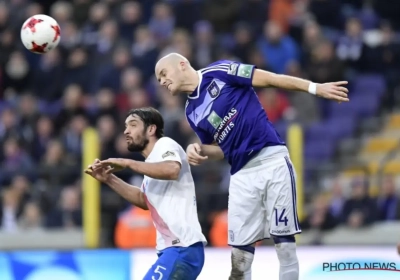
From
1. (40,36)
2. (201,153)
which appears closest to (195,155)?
(201,153)

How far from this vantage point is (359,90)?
13977mm

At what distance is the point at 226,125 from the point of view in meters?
7.30

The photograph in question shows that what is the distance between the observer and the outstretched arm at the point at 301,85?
6770 mm

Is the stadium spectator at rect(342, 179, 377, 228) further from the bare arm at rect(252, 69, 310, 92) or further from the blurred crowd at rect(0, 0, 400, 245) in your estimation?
the bare arm at rect(252, 69, 310, 92)

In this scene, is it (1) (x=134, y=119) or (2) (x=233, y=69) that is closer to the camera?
(1) (x=134, y=119)

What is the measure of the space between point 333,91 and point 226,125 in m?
0.92

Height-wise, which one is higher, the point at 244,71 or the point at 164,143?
the point at 244,71

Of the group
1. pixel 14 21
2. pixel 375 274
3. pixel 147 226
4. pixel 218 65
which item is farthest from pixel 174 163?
pixel 14 21

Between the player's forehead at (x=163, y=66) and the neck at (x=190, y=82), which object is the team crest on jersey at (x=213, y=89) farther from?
the player's forehead at (x=163, y=66)

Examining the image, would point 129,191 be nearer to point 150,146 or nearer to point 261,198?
point 150,146

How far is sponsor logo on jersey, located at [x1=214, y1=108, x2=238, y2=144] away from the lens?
729 centimetres

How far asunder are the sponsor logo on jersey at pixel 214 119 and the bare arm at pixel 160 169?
66 cm

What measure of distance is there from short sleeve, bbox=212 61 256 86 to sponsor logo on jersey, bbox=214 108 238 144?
22 centimetres

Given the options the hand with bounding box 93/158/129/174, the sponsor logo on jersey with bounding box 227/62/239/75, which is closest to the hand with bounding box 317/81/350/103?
the sponsor logo on jersey with bounding box 227/62/239/75
